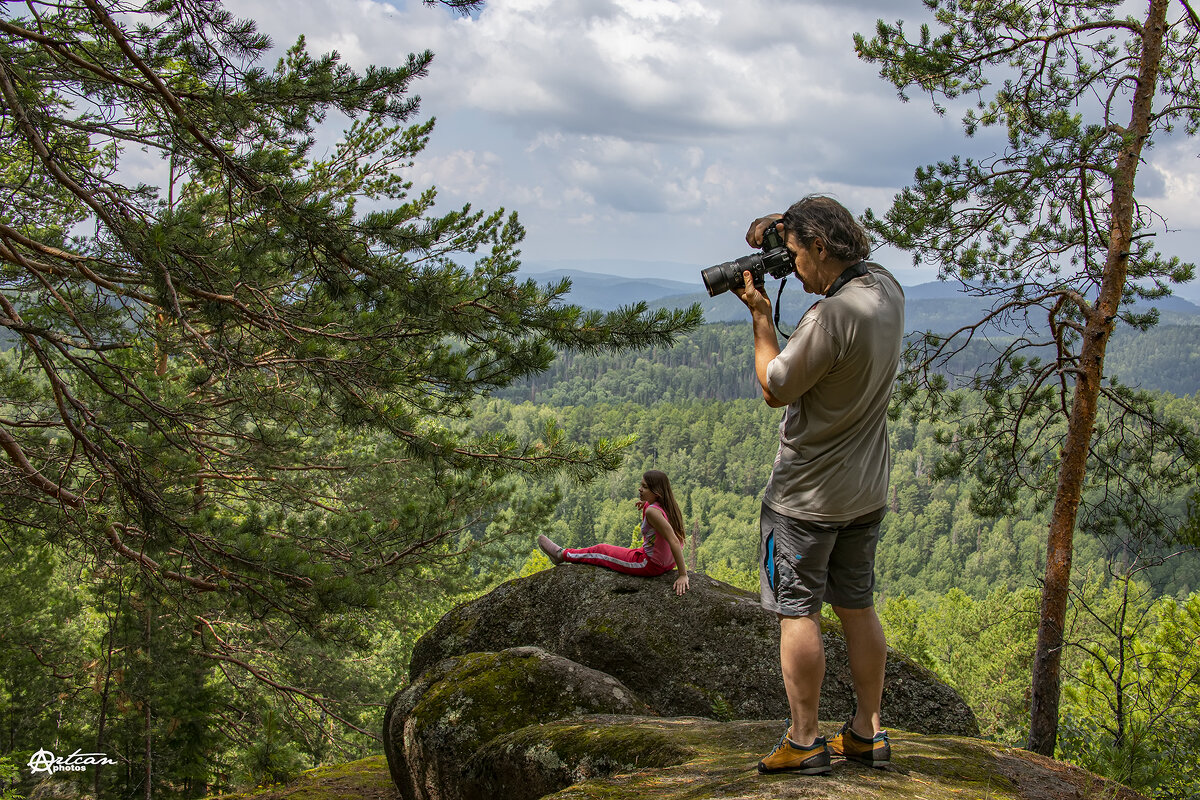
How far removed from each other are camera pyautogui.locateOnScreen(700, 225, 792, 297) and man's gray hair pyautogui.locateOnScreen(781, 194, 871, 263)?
4.2 inches

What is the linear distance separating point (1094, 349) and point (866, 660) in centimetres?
450

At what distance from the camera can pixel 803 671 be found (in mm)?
2482

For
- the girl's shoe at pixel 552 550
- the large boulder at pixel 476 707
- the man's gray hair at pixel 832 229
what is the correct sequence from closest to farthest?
1. the man's gray hair at pixel 832 229
2. the large boulder at pixel 476 707
3. the girl's shoe at pixel 552 550

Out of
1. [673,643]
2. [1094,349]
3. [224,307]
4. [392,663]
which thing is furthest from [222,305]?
[392,663]

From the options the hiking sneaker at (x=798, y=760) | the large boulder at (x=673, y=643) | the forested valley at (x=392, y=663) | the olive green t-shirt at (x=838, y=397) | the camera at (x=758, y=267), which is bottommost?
the forested valley at (x=392, y=663)

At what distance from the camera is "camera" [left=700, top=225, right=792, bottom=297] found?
2652 mm

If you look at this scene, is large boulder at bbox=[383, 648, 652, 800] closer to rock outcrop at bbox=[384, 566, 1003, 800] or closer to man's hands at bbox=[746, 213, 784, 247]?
rock outcrop at bbox=[384, 566, 1003, 800]

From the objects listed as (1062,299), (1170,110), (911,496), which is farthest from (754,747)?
(911,496)

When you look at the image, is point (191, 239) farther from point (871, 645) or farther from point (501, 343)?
point (871, 645)

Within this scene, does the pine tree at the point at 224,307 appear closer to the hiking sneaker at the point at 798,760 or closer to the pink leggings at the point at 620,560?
the pink leggings at the point at 620,560

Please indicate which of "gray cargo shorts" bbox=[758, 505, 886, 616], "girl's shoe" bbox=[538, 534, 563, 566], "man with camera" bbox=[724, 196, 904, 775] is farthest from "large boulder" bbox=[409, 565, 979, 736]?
"gray cargo shorts" bbox=[758, 505, 886, 616]

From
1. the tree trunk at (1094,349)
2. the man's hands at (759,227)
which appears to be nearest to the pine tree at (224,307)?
the man's hands at (759,227)

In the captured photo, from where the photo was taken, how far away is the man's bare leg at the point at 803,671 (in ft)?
8.14

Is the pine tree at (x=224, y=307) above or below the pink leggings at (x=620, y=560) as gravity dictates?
above
